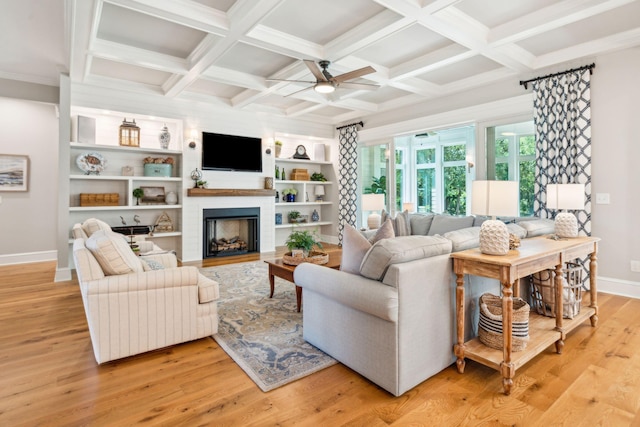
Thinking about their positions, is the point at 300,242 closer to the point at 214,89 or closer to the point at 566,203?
the point at 566,203

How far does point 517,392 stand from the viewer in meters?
2.05

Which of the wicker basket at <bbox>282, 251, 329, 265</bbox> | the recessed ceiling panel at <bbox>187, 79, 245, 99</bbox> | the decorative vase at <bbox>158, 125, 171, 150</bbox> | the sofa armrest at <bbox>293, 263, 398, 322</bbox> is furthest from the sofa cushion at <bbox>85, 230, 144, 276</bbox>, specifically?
the decorative vase at <bbox>158, 125, 171, 150</bbox>

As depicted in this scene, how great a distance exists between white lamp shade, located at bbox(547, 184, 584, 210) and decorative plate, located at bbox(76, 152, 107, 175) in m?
6.16

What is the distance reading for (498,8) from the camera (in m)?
3.35

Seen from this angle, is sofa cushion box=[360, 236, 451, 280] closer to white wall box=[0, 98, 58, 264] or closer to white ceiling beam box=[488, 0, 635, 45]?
white ceiling beam box=[488, 0, 635, 45]

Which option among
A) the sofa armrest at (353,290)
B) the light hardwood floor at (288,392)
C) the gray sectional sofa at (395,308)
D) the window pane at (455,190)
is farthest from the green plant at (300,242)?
the window pane at (455,190)

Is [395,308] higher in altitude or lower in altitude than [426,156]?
lower

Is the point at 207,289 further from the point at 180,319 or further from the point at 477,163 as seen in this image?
the point at 477,163

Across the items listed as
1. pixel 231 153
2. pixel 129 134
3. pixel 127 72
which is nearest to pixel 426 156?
pixel 231 153

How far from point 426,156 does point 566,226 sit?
6599 millimetres

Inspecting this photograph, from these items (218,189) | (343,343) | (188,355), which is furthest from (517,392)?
(218,189)

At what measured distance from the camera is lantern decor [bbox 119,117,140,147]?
18.5ft

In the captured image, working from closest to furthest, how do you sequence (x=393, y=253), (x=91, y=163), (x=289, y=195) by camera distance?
1. (x=393, y=253)
2. (x=91, y=163)
3. (x=289, y=195)

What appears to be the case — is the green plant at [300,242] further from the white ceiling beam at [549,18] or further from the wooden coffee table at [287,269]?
the white ceiling beam at [549,18]
